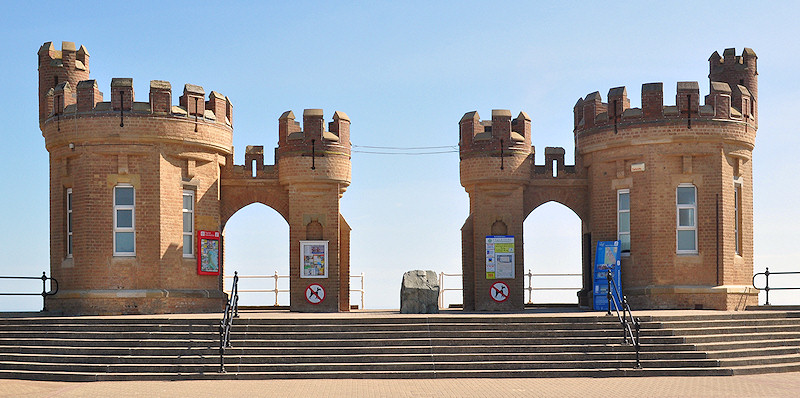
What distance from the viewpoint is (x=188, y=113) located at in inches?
968

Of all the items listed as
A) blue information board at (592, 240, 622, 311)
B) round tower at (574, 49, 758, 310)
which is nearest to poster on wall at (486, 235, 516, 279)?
blue information board at (592, 240, 622, 311)

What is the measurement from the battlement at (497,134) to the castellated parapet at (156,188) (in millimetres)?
3284

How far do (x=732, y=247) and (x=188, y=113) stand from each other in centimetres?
1387

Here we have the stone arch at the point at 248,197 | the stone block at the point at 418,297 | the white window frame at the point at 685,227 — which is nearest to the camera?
the stone block at the point at 418,297

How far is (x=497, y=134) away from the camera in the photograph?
26.1 metres

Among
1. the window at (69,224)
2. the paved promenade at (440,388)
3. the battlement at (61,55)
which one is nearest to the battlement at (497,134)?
the paved promenade at (440,388)

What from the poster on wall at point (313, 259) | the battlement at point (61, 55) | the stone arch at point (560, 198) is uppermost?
the battlement at point (61, 55)

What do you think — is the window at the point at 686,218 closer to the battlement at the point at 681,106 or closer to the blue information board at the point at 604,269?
the blue information board at the point at 604,269

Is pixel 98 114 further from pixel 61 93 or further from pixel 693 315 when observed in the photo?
pixel 693 315

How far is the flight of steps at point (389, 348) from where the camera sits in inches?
728

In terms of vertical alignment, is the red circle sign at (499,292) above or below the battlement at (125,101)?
below

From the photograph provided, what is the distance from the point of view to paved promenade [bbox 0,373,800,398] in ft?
52.2

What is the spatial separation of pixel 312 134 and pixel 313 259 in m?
3.25

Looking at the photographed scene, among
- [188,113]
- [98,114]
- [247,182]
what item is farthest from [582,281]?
[98,114]
